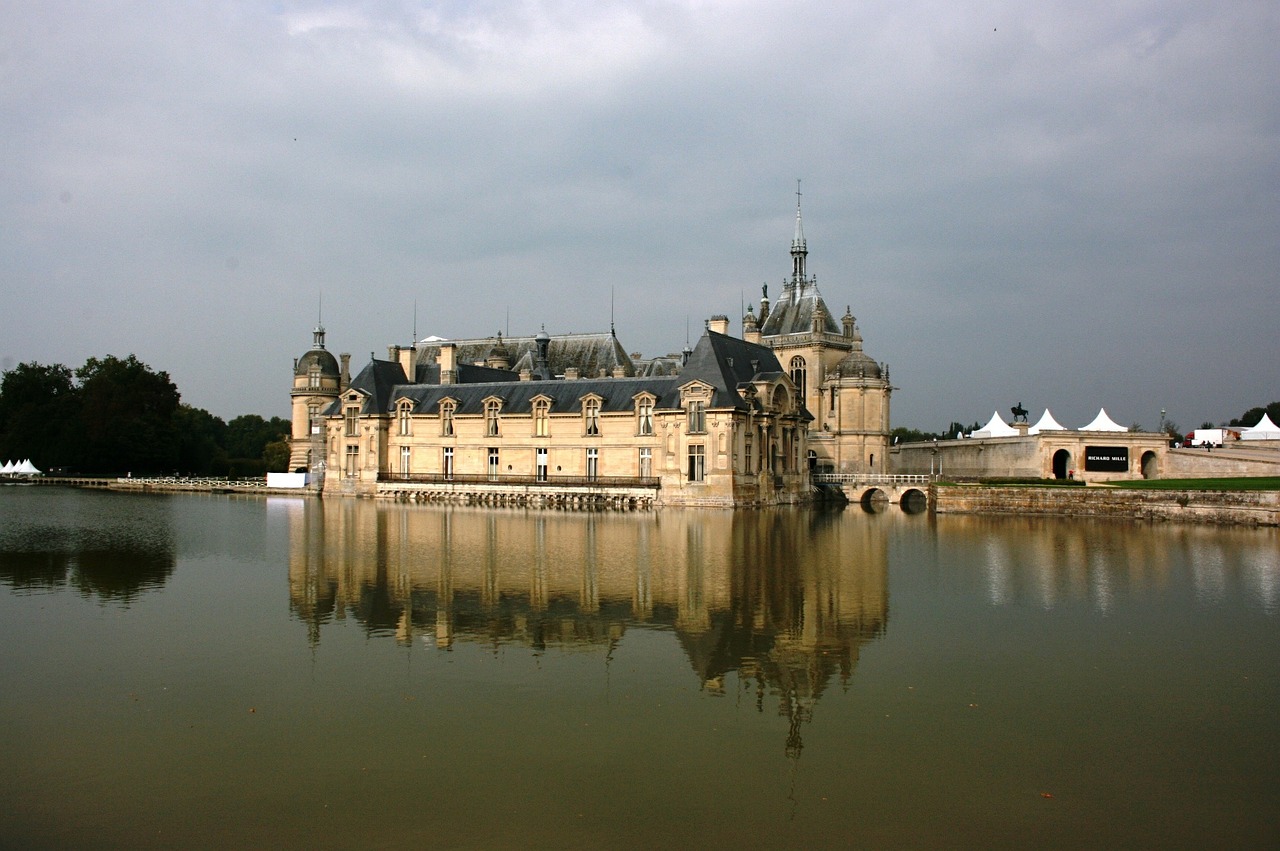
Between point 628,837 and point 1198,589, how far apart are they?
17.5m

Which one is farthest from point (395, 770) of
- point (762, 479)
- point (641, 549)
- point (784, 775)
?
point (762, 479)

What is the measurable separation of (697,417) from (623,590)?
27.0 metres

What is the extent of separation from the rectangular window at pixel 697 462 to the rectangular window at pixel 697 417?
75 centimetres

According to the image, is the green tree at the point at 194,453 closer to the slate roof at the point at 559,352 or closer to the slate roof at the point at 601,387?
the slate roof at the point at 559,352

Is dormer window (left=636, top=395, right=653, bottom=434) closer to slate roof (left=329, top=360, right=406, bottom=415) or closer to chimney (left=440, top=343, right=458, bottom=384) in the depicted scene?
chimney (left=440, top=343, right=458, bottom=384)

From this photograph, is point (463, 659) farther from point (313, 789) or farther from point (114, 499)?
point (114, 499)

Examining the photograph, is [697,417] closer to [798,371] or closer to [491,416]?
[491,416]

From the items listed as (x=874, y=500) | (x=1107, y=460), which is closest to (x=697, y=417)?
(x=874, y=500)

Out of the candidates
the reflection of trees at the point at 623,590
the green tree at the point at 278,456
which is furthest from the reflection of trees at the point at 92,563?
the green tree at the point at 278,456

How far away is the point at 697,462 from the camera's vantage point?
4653 cm

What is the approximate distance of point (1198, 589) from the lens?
21.0 metres

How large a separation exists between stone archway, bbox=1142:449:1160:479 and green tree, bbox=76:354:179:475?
2701 inches

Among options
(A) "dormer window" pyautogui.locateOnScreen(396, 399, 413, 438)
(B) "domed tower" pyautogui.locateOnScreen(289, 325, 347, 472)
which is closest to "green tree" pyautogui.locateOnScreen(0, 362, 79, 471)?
(B) "domed tower" pyautogui.locateOnScreen(289, 325, 347, 472)

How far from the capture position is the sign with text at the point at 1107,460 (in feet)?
175
